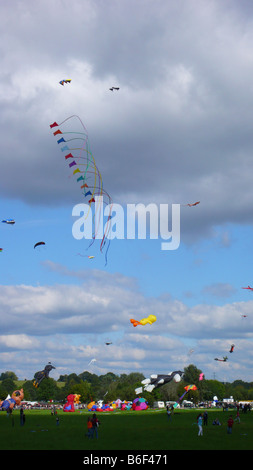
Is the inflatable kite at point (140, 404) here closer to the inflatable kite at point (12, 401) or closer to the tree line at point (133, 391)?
the inflatable kite at point (12, 401)

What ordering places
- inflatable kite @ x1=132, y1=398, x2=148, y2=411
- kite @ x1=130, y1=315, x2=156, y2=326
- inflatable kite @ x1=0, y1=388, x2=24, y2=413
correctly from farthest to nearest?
inflatable kite @ x1=132, y1=398, x2=148, y2=411 < inflatable kite @ x1=0, y1=388, x2=24, y2=413 < kite @ x1=130, y1=315, x2=156, y2=326

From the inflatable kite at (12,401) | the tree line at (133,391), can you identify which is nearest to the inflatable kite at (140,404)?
the inflatable kite at (12,401)

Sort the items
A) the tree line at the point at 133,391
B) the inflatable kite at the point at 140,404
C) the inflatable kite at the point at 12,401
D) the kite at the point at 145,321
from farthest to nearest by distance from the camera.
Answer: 1. the tree line at the point at 133,391
2. the inflatable kite at the point at 140,404
3. the inflatable kite at the point at 12,401
4. the kite at the point at 145,321

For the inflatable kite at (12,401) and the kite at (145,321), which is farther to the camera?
the inflatable kite at (12,401)

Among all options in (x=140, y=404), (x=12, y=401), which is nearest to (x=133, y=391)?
(x=140, y=404)

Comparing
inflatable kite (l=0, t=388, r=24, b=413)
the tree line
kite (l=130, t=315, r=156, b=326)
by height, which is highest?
kite (l=130, t=315, r=156, b=326)

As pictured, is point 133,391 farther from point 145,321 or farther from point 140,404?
point 145,321

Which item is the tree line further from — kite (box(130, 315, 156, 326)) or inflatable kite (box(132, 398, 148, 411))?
kite (box(130, 315, 156, 326))

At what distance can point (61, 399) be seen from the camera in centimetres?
18400

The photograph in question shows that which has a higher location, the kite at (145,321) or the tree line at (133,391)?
the kite at (145,321)

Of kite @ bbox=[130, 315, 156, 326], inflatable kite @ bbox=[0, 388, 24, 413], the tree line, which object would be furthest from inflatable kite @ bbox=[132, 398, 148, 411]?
the tree line

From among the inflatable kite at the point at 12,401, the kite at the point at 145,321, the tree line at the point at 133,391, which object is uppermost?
the kite at the point at 145,321

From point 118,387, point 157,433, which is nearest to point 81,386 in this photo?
point 118,387

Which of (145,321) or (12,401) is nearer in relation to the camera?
(145,321)
